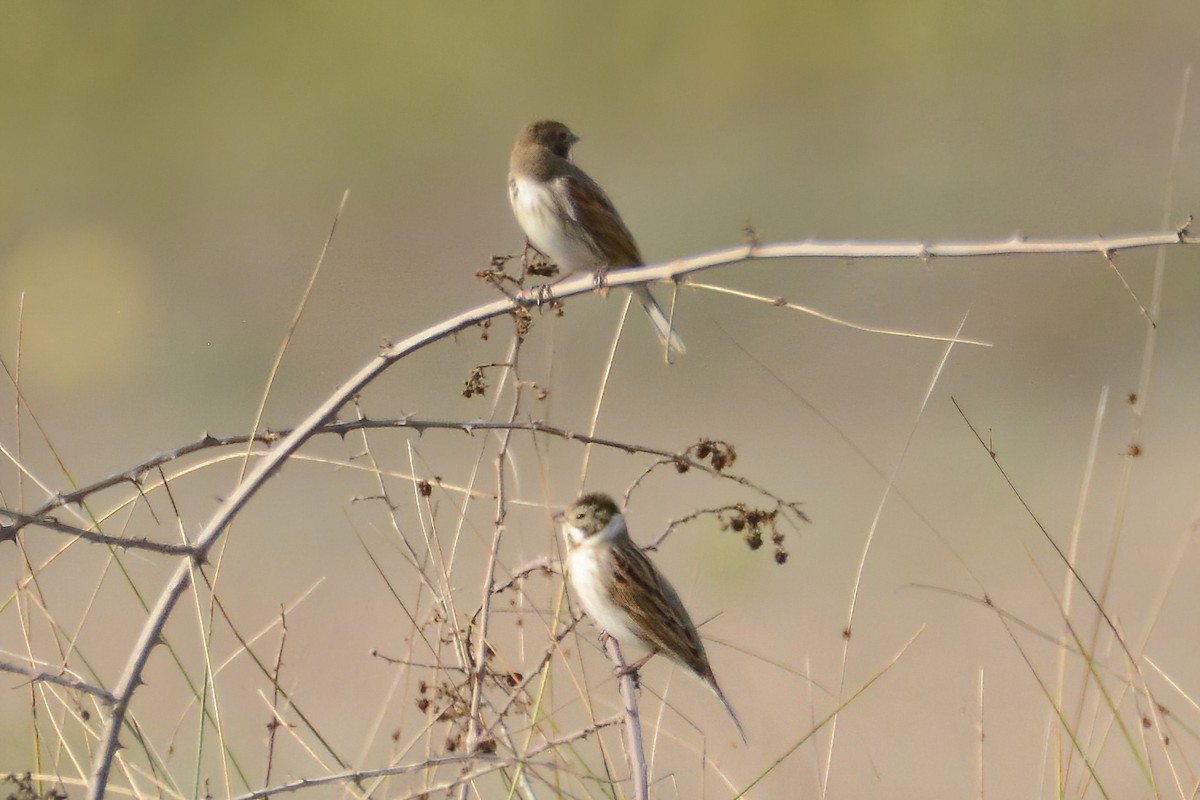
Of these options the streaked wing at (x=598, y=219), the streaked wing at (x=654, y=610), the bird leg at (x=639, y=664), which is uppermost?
the streaked wing at (x=598, y=219)

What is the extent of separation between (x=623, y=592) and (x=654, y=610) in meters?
→ 0.09

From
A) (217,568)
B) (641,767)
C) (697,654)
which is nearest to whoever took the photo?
(641,767)

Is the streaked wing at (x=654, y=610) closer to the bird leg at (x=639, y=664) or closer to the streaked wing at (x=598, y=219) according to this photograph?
the bird leg at (x=639, y=664)

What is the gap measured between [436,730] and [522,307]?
41.9 inches

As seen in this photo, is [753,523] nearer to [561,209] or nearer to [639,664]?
[639,664]

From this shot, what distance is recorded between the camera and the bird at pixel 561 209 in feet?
14.3

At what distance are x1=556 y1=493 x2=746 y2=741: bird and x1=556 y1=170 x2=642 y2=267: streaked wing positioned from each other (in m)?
1.21

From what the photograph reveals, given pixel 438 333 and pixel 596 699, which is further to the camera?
pixel 596 699

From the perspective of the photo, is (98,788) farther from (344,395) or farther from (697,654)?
(697,654)

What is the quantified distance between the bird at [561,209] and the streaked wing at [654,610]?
3.60 feet

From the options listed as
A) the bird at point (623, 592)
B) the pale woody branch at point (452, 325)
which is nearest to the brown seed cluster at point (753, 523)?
the pale woody branch at point (452, 325)

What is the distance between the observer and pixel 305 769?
21.0 feet

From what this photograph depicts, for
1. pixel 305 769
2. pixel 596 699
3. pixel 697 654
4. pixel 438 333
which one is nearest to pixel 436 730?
pixel 596 699

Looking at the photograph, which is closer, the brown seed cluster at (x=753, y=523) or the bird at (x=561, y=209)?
the brown seed cluster at (x=753, y=523)
